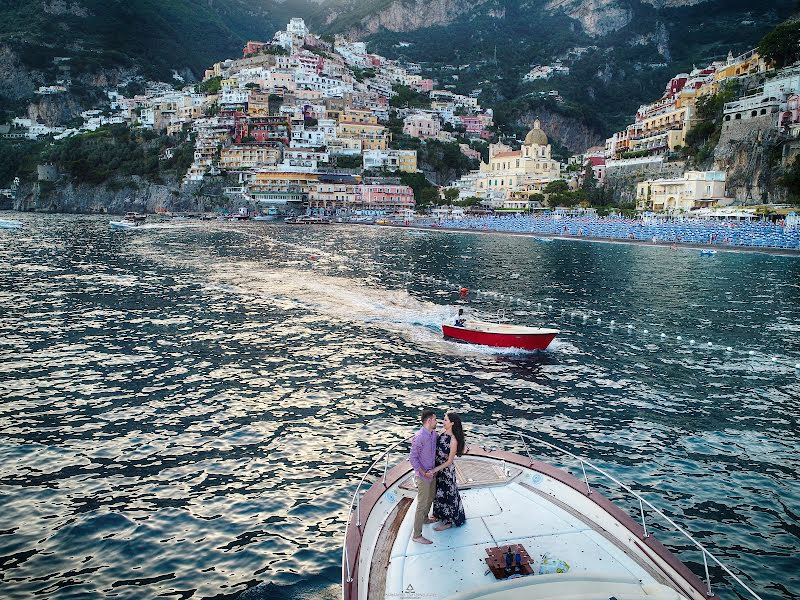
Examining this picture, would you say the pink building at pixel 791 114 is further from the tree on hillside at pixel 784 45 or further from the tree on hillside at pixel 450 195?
the tree on hillside at pixel 450 195

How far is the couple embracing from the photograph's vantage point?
895 cm

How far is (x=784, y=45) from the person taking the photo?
99062 mm

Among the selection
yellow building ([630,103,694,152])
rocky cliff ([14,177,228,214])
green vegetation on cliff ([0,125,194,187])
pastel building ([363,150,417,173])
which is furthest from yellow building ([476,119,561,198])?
green vegetation on cliff ([0,125,194,187])

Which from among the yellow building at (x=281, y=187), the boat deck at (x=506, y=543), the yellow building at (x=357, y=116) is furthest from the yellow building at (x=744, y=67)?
the boat deck at (x=506, y=543)

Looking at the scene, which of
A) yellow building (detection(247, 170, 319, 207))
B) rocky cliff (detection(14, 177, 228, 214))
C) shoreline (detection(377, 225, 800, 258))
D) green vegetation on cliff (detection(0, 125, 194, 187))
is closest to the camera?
shoreline (detection(377, 225, 800, 258))

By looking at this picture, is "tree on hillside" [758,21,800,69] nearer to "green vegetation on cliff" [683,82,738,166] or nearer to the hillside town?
the hillside town

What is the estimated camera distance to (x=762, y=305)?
3872cm

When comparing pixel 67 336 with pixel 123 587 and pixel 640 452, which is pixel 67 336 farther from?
pixel 640 452

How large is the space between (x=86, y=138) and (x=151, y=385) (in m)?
183

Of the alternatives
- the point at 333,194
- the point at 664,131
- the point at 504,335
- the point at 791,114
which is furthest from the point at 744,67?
the point at 504,335

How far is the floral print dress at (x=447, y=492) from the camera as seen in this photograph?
9102 mm

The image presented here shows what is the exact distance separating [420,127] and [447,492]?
592 feet

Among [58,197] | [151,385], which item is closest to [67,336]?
[151,385]

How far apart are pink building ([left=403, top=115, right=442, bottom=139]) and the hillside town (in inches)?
12.2
